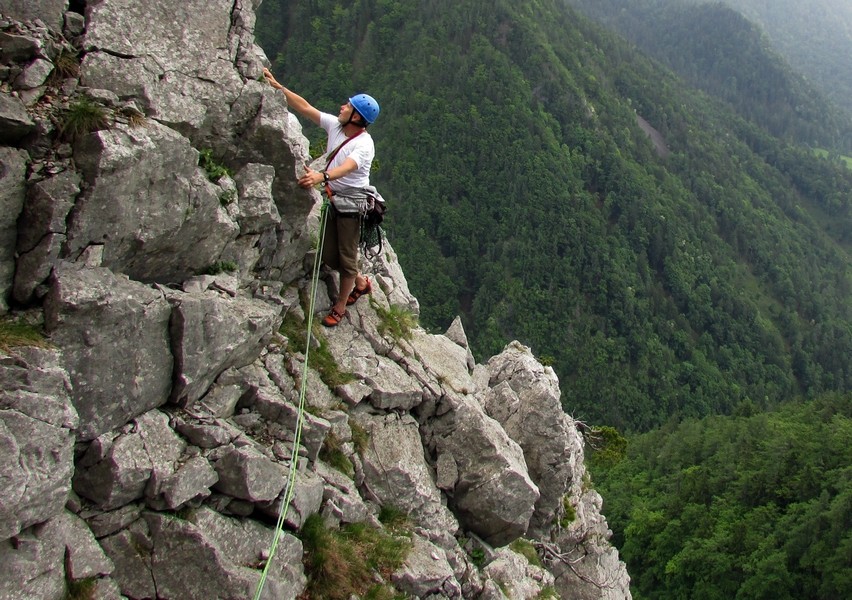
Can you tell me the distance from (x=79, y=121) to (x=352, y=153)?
14.0 ft

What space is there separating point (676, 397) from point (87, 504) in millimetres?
139622

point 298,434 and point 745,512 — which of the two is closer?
point 298,434

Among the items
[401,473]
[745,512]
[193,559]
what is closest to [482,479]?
[401,473]

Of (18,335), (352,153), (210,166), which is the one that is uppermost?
(352,153)

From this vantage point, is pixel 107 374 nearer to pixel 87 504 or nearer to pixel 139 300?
pixel 139 300

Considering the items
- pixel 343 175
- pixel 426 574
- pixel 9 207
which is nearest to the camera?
pixel 9 207

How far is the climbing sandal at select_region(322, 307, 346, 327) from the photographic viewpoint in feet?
40.4

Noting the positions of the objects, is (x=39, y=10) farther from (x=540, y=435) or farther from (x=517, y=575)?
(x=540, y=435)

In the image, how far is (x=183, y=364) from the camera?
870cm

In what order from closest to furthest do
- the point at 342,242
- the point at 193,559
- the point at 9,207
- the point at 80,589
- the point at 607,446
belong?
the point at 80,589
the point at 9,207
the point at 193,559
the point at 342,242
the point at 607,446

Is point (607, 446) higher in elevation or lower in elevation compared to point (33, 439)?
lower

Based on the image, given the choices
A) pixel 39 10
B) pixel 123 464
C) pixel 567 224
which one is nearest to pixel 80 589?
pixel 123 464

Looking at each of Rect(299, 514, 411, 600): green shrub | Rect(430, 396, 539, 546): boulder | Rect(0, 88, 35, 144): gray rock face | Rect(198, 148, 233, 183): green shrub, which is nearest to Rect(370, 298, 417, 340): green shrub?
Rect(430, 396, 539, 546): boulder

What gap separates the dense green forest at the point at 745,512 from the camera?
5625 cm
